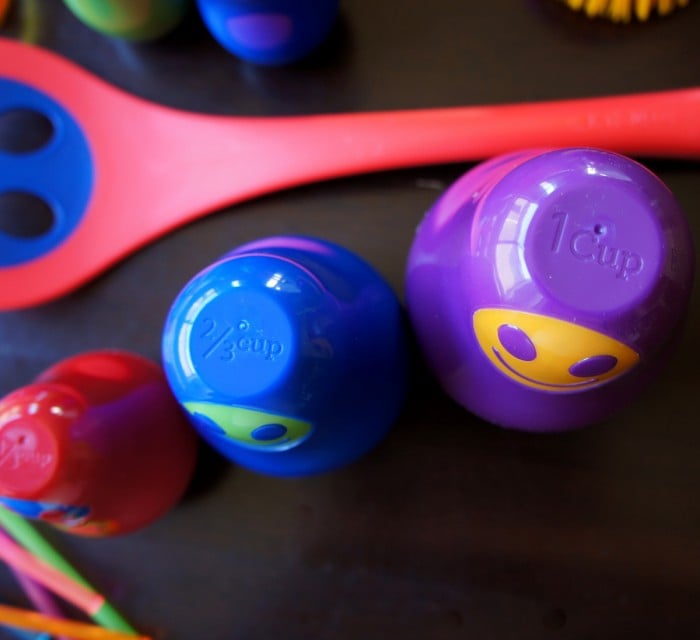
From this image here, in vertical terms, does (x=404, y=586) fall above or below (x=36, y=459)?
below

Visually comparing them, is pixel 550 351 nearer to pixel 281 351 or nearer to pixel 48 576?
pixel 281 351

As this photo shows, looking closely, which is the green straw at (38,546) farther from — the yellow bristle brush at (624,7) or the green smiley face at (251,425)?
the yellow bristle brush at (624,7)

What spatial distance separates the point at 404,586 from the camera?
0.41 m

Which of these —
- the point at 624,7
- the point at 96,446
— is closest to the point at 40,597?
the point at 96,446

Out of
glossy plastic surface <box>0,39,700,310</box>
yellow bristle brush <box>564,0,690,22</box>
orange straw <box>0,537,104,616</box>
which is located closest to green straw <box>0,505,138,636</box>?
orange straw <box>0,537,104,616</box>

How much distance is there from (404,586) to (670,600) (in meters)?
0.16

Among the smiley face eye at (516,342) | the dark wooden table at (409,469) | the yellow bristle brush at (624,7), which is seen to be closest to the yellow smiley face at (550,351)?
the smiley face eye at (516,342)

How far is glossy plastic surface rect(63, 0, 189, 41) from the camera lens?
40 cm

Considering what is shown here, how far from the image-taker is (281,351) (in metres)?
0.28

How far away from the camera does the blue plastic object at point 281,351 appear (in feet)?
0.93

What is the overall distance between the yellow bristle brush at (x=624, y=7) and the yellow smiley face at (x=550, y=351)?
0.25 meters

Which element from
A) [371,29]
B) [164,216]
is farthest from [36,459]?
[371,29]

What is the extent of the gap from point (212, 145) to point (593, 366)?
0.93 feet

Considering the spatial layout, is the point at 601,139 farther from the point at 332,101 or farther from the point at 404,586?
the point at 404,586
